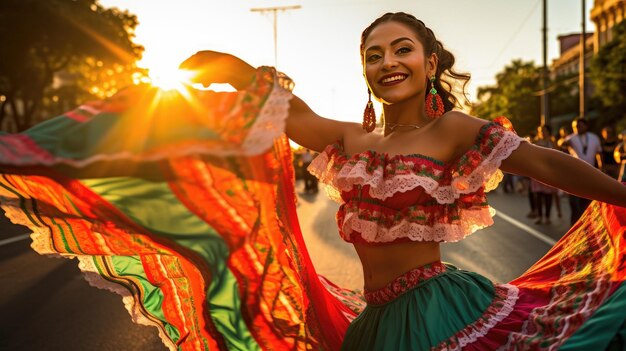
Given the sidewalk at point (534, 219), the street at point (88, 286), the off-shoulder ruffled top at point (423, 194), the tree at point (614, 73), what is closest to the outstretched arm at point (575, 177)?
the off-shoulder ruffled top at point (423, 194)

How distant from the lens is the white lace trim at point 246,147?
184cm

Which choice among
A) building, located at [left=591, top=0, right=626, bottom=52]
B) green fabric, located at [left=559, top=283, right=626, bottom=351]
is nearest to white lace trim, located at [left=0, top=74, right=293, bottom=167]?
green fabric, located at [left=559, top=283, right=626, bottom=351]

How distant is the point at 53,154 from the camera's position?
1.84 metres

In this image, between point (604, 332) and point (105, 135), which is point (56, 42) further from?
point (604, 332)

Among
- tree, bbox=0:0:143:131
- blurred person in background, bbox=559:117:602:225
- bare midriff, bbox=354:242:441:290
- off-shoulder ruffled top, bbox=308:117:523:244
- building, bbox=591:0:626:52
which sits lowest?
blurred person in background, bbox=559:117:602:225

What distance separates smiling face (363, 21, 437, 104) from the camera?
8.31ft

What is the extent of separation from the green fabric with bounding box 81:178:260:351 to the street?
2.94 metres

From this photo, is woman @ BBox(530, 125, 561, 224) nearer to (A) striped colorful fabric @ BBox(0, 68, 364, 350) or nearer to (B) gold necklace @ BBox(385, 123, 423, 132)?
(B) gold necklace @ BBox(385, 123, 423, 132)

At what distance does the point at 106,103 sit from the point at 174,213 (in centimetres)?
38

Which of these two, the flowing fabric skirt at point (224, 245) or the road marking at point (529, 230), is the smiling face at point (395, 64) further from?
the road marking at point (529, 230)

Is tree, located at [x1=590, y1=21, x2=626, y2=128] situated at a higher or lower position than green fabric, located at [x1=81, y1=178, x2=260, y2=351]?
higher

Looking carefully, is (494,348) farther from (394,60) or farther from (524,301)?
(394,60)

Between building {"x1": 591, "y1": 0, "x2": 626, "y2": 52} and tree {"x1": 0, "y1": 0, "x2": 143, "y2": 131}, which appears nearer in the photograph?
tree {"x1": 0, "y1": 0, "x2": 143, "y2": 131}

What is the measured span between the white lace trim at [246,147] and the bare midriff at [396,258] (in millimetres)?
606
